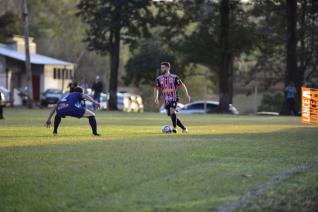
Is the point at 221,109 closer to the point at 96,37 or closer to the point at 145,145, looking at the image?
the point at 96,37

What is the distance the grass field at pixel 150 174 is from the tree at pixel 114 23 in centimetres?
3455

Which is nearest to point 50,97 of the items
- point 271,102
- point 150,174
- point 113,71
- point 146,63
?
point 113,71

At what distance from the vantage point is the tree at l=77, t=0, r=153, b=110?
51.8m

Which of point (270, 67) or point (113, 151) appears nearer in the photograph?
point (113, 151)

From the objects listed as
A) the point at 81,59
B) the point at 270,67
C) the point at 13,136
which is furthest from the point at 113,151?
the point at 81,59

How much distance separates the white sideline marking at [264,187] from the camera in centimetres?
934

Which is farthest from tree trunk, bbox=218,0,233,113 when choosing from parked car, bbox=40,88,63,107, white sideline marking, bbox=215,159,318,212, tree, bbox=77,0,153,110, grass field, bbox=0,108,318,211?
white sideline marking, bbox=215,159,318,212

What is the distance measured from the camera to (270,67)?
6656 cm

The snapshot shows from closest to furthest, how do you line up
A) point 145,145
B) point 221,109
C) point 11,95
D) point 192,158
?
point 192,158, point 145,145, point 221,109, point 11,95

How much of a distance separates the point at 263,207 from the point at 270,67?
58.0 meters

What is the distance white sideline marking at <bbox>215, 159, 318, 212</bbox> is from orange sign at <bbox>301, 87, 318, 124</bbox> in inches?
496

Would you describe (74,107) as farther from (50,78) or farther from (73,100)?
(50,78)

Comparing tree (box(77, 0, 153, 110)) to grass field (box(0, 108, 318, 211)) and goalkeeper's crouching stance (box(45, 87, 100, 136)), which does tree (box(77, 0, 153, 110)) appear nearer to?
goalkeeper's crouching stance (box(45, 87, 100, 136))

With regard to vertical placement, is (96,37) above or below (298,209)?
above
